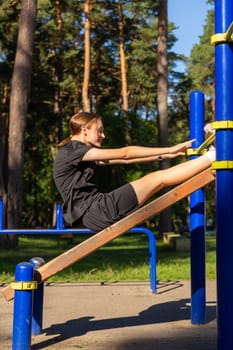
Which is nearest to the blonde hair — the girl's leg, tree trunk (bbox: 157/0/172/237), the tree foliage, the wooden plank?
the girl's leg

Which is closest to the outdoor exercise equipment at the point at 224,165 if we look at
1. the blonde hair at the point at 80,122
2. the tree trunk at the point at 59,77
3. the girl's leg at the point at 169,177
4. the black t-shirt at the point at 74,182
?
the girl's leg at the point at 169,177

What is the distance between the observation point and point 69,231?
26.0 feet

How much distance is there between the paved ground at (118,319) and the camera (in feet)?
15.8

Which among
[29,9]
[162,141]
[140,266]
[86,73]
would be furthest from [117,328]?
[86,73]

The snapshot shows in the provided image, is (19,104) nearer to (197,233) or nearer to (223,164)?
(197,233)

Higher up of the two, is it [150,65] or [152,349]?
[150,65]

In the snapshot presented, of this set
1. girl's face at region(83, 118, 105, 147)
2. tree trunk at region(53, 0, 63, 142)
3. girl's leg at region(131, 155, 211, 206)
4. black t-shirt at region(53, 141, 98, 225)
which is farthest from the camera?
tree trunk at region(53, 0, 63, 142)

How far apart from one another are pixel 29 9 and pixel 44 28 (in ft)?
47.0

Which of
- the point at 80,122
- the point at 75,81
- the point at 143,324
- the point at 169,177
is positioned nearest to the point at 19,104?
the point at 143,324

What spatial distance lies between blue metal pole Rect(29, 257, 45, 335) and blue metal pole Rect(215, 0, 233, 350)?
1.99 m

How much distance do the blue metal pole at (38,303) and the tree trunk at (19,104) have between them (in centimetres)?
1095

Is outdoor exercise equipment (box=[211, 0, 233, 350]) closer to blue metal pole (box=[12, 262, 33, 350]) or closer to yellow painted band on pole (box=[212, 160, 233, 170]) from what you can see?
yellow painted band on pole (box=[212, 160, 233, 170])

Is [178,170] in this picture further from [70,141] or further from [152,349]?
[152,349]

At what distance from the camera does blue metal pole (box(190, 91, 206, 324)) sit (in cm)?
549
